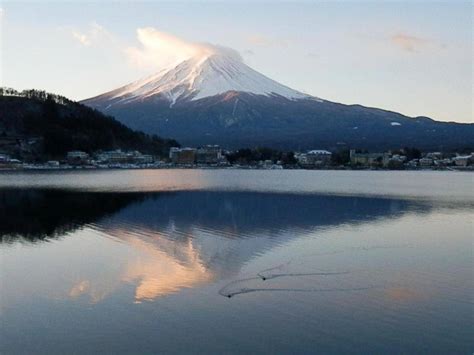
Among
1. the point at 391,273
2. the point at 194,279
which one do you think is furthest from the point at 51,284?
the point at 391,273

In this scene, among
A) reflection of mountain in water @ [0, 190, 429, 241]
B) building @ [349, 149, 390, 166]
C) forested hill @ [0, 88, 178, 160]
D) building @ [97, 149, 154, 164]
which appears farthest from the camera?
building @ [349, 149, 390, 166]

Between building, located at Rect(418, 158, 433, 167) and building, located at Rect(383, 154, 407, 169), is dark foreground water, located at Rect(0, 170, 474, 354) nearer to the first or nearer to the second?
building, located at Rect(383, 154, 407, 169)

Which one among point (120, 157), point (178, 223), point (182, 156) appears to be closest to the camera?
point (178, 223)

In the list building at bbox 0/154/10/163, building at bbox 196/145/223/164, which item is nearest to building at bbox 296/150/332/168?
building at bbox 196/145/223/164

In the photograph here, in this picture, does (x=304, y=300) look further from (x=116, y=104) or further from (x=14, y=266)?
(x=116, y=104)

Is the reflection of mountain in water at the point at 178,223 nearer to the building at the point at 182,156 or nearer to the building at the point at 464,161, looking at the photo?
the building at the point at 182,156

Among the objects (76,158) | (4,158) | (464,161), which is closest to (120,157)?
(76,158)

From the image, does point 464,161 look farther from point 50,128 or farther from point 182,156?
point 50,128
